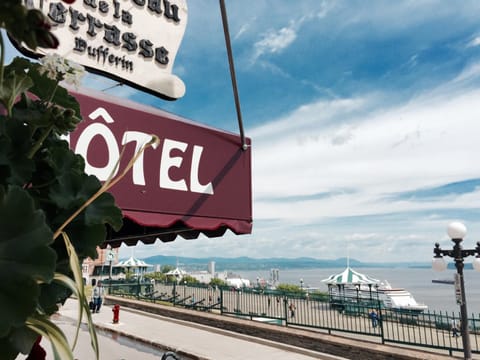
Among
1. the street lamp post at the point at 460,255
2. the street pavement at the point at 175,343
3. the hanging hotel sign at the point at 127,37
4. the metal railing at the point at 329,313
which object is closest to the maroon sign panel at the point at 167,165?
the hanging hotel sign at the point at 127,37

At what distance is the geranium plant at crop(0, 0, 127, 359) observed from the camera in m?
0.65

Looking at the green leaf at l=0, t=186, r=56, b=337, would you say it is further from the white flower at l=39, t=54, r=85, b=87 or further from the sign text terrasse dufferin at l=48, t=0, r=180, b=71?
the sign text terrasse dufferin at l=48, t=0, r=180, b=71

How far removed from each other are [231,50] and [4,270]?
2555mm

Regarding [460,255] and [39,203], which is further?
[460,255]

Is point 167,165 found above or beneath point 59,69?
above

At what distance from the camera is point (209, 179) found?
2.74 metres

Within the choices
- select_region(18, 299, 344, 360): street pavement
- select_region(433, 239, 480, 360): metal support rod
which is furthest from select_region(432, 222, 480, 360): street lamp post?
select_region(18, 299, 344, 360): street pavement

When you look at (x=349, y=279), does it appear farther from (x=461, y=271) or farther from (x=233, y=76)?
(x=233, y=76)

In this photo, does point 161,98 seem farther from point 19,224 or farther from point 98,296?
point 98,296

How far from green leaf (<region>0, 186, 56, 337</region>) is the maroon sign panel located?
4.46 ft

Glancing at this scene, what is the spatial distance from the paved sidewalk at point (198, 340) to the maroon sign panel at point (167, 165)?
8.17 m

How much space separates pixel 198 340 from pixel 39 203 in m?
12.0

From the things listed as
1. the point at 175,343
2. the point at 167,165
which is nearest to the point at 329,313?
the point at 175,343

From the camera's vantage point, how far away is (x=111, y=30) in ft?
9.66
